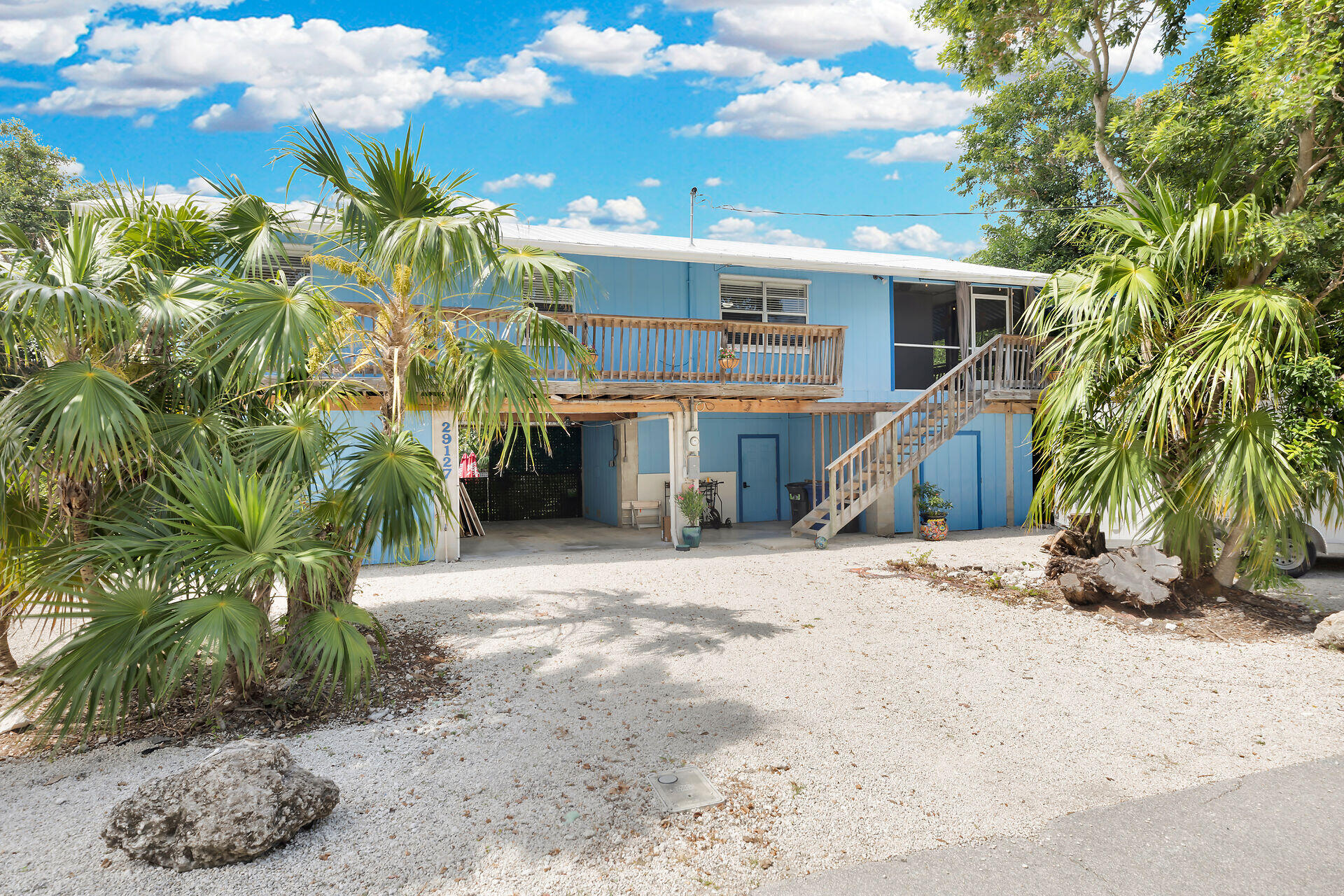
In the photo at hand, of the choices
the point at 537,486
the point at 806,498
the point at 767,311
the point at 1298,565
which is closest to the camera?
the point at 1298,565

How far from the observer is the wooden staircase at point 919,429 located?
13180mm

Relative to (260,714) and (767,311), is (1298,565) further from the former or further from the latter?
(260,714)

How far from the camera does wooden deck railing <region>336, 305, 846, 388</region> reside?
11.7 meters

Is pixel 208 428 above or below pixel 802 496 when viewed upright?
above

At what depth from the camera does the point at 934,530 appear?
14023 mm

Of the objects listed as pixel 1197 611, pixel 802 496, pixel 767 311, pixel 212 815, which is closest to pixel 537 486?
pixel 802 496

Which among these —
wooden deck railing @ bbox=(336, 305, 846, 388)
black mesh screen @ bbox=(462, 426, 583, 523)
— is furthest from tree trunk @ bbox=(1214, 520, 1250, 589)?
black mesh screen @ bbox=(462, 426, 583, 523)

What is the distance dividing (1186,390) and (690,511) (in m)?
7.46

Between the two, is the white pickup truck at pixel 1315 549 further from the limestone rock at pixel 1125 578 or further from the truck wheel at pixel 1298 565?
the limestone rock at pixel 1125 578

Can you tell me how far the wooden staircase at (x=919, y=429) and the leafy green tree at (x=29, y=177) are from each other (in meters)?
22.2

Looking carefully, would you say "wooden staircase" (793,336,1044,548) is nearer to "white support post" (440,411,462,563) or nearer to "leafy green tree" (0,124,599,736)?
"white support post" (440,411,462,563)

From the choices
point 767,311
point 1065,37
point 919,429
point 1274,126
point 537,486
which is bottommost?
point 537,486

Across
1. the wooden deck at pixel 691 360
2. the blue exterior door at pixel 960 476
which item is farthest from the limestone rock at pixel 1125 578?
the blue exterior door at pixel 960 476

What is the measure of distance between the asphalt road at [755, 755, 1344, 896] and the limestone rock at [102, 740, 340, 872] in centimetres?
215
